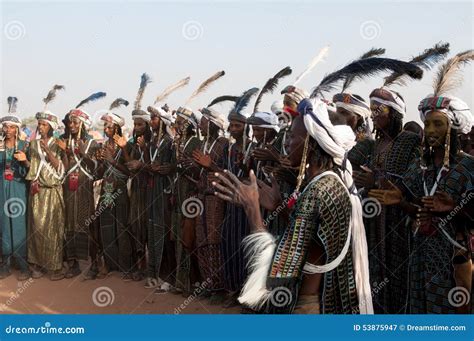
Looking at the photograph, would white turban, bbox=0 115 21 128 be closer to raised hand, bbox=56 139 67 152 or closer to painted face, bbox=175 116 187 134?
raised hand, bbox=56 139 67 152

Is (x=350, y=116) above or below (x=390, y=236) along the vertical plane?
above

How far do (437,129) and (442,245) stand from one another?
2.71 feet

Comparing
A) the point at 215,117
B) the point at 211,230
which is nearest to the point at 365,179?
the point at 211,230

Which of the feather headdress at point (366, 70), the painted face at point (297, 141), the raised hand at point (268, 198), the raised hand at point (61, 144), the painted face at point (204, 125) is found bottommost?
the raised hand at point (61, 144)

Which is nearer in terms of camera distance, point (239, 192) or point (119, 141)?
point (239, 192)

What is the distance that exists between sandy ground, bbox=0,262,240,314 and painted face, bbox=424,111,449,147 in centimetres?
327

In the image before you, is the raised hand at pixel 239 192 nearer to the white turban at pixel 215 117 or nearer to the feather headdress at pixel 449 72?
the feather headdress at pixel 449 72

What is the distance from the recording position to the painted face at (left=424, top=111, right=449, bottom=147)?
4492mm

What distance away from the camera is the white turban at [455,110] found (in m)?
4.48

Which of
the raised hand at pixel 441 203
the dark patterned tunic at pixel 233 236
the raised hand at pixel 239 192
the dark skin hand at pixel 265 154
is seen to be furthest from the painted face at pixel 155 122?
the raised hand at pixel 239 192

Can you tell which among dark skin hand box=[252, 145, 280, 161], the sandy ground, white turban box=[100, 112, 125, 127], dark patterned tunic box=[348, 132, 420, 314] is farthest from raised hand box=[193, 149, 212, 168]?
white turban box=[100, 112, 125, 127]

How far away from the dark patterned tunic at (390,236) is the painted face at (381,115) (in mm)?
180

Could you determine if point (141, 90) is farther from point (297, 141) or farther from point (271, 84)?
point (297, 141)

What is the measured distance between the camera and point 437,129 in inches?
177
